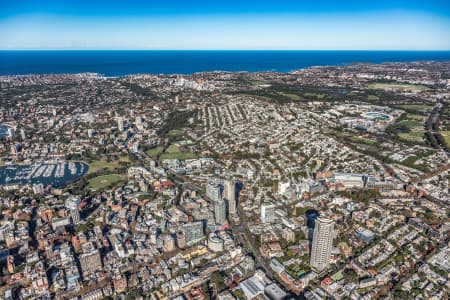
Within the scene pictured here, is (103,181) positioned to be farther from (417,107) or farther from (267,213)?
(417,107)

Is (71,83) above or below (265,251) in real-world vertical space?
above

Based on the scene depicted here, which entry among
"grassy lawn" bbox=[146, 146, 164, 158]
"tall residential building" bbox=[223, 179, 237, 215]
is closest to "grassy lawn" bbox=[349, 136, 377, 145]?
"tall residential building" bbox=[223, 179, 237, 215]

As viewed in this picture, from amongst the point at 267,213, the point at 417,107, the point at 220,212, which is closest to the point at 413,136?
the point at 417,107

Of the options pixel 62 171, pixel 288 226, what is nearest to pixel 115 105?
pixel 62 171

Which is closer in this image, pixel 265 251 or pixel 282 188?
pixel 265 251

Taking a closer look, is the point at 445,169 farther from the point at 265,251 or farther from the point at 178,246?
the point at 178,246

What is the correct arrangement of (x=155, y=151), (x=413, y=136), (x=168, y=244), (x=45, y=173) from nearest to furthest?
(x=168, y=244), (x=45, y=173), (x=155, y=151), (x=413, y=136)
